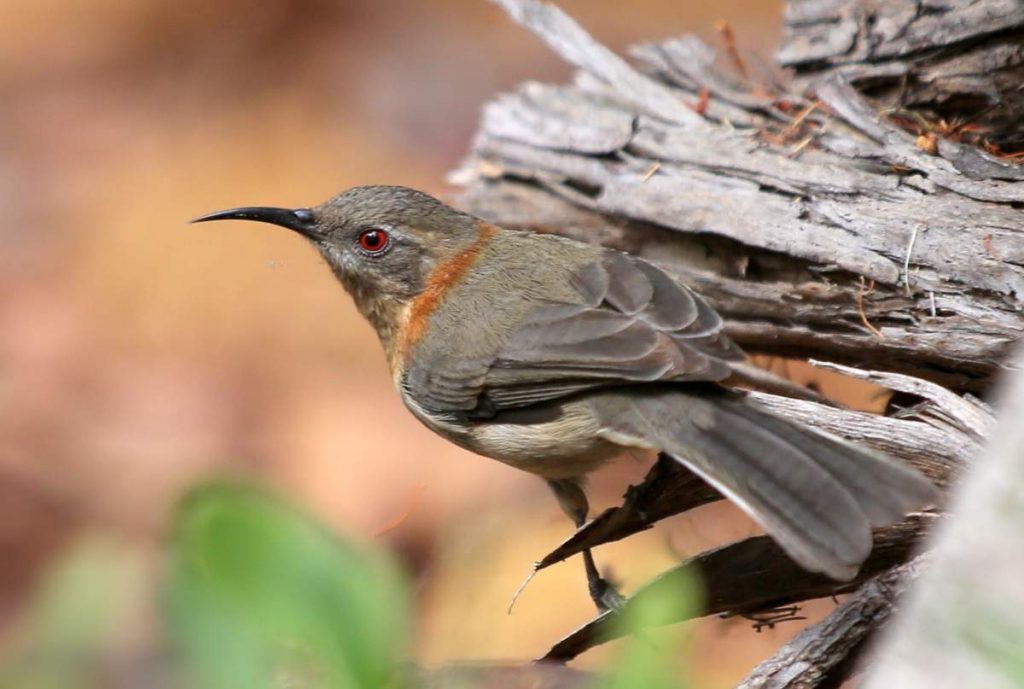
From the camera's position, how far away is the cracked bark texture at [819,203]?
3631 millimetres

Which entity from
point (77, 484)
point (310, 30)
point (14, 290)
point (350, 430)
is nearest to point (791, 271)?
point (350, 430)

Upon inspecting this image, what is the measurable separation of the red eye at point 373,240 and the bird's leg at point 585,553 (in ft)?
3.69

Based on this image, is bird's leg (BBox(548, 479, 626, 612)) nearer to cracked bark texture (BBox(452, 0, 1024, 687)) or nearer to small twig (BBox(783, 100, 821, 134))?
cracked bark texture (BBox(452, 0, 1024, 687))

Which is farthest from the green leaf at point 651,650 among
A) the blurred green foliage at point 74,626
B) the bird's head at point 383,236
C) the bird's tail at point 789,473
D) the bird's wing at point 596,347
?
the bird's head at point 383,236

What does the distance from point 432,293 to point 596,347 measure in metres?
0.97

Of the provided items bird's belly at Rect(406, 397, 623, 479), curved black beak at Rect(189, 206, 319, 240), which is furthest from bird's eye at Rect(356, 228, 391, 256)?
bird's belly at Rect(406, 397, 623, 479)

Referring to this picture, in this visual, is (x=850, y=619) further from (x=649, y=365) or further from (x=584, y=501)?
(x=584, y=501)

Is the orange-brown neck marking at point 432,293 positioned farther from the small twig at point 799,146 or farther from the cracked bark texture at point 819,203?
the small twig at point 799,146

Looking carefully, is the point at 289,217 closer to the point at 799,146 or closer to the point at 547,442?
the point at 547,442

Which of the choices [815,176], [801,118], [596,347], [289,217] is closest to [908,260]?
[815,176]

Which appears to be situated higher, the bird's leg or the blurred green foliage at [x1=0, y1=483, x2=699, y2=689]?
the blurred green foliage at [x1=0, y1=483, x2=699, y2=689]

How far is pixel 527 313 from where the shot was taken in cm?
405

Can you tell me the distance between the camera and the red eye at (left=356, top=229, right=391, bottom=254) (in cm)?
448

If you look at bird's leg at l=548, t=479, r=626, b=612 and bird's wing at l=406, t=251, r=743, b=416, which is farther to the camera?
bird's leg at l=548, t=479, r=626, b=612
